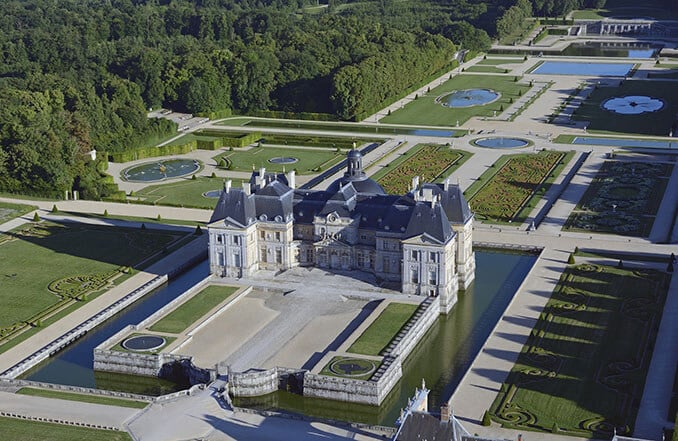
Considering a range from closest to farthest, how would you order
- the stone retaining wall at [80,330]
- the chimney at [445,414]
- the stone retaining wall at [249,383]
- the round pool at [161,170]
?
the chimney at [445,414] < the stone retaining wall at [249,383] < the stone retaining wall at [80,330] < the round pool at [161,170]

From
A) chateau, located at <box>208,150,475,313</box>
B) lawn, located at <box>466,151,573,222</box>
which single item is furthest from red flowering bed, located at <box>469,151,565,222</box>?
chateau, located at <box>208,150,475,313</box>

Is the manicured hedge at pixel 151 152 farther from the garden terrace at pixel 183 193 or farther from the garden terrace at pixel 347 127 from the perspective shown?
the garden terrace at pixel 347 127

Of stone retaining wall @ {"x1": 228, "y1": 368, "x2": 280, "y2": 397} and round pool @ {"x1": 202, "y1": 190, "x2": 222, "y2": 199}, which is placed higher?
round pool @ {"x1": 202, "y1": 190, "x2": 222, "y2": 199}

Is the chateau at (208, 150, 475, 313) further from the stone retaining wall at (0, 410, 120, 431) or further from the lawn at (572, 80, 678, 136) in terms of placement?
the lawn at (572, 80, 678, 136)

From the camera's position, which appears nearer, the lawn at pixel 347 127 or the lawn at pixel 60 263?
the lawn at pixel 60 263

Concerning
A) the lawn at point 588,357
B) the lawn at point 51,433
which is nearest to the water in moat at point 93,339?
the lawn at point 51,433

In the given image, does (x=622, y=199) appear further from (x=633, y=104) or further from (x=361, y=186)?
(x=633, y=104)

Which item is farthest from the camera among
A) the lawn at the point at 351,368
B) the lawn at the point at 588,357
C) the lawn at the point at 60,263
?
the lawn at the point at 60,263
